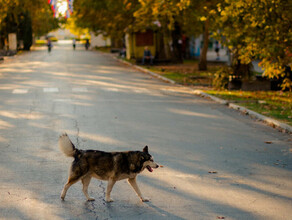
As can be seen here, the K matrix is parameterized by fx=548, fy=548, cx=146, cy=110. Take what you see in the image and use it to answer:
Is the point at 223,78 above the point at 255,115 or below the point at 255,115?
above

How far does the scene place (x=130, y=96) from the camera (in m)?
20.6

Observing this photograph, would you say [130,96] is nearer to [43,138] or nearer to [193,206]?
[43,138]

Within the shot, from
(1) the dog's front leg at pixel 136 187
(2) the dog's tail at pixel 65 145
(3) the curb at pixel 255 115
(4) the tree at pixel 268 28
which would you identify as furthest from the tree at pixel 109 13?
(2) the dog's tail at pixel 65 145

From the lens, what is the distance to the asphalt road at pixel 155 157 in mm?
7020

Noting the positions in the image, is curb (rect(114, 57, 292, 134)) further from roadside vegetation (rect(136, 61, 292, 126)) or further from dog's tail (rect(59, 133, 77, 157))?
dog's tail (rect(59, 133, 77, 157))

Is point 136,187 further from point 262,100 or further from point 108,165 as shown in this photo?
point 262,100

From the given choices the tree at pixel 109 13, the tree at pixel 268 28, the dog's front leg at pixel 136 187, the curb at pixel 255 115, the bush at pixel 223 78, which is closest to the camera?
the dog's front leg at pixel 136 187

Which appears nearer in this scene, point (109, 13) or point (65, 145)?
point (65, 145)

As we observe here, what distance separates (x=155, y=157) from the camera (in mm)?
10117

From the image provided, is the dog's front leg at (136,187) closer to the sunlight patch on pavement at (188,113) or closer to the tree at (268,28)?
the sunlight patch on pavement at (188,113)

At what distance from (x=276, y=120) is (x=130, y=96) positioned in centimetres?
739

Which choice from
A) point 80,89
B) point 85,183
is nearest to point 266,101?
point 80,89

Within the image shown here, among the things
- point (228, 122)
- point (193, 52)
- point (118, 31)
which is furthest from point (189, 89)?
point (193, 52)

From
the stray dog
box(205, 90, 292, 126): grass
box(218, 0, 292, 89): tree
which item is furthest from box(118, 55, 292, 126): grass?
the stray dog
